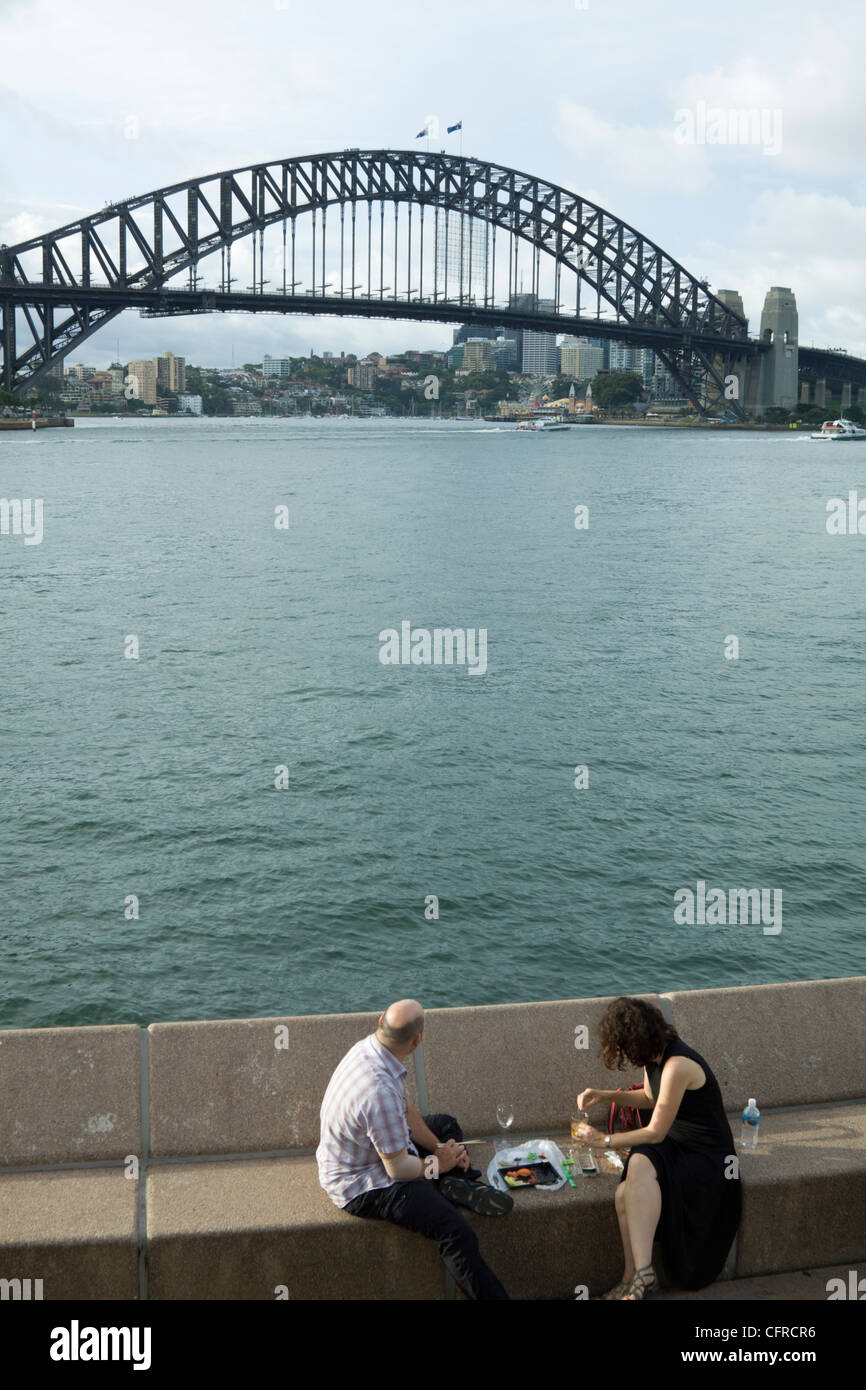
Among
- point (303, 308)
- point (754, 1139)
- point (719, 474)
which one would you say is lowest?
point (754, 1139)

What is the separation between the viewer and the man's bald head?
A: 179 inches

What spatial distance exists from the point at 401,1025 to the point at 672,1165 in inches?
42.1

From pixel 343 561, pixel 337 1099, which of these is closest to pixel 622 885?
pixel 337 1099

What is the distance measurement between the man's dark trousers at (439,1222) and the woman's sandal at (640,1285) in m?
0.43

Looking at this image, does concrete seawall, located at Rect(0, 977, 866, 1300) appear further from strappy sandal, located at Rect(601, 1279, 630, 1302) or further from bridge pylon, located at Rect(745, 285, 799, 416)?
bridge pylon, located at Rect(745, 285, 799, 416)

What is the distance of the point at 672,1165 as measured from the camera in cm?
469

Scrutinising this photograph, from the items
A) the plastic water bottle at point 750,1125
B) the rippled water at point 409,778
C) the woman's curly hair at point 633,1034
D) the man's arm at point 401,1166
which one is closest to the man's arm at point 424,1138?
the man's arm at point 401,1166

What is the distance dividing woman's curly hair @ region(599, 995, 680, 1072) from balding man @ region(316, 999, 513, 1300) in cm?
62

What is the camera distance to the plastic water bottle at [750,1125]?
5.07 m

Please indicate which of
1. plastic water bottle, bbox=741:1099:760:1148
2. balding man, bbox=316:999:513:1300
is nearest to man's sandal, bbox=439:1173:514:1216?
balding man, bbox=316:999:513:1300

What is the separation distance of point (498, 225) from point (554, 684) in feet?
320

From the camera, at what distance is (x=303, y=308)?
8444cm

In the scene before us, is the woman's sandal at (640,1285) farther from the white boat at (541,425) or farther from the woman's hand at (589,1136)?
the white boat at (541,425)
